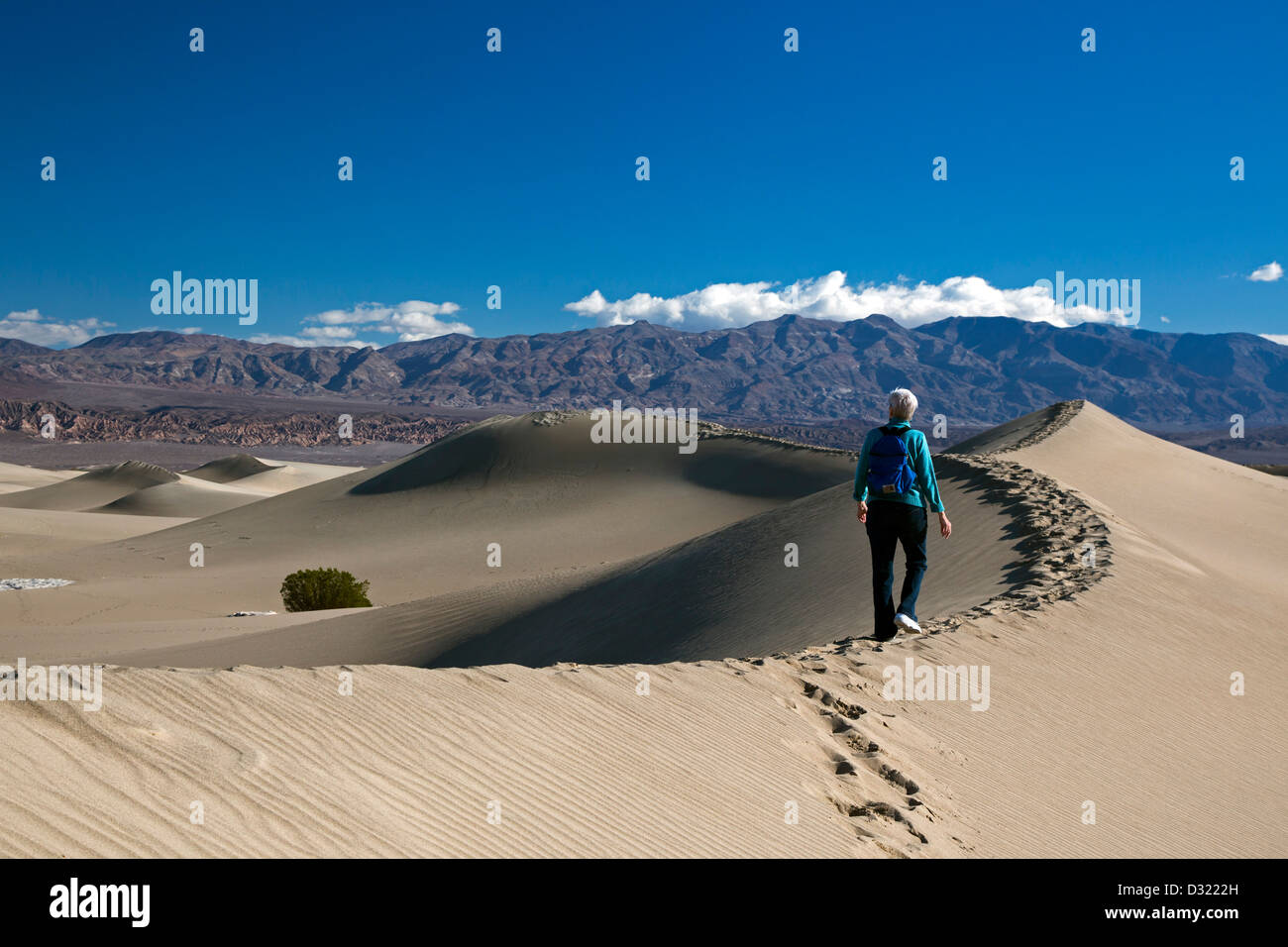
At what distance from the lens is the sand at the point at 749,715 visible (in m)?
4.00

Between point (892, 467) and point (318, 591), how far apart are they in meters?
17.3

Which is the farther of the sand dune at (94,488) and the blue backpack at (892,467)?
the sand dune at (94,488)

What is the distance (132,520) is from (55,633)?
103 feet

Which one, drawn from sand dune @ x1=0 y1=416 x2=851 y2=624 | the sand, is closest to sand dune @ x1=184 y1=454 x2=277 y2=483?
sand dune @ x1=0 y1=416 x2=851 y2=624

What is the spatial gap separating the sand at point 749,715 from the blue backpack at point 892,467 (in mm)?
1330

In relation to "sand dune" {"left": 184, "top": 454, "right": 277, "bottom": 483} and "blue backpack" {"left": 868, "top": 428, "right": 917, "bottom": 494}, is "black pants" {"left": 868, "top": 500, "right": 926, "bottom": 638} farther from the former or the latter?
"sand dune" {"left": 184, "top": 454, "right": 277, "bottom": 483}

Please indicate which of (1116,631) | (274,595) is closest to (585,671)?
(1116,631)

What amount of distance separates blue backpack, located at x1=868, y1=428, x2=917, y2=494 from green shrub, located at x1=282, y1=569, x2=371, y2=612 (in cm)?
1691

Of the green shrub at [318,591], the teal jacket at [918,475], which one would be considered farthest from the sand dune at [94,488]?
the teal jacket at [918,475]

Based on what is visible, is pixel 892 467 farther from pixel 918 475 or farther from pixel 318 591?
pixel 318 591

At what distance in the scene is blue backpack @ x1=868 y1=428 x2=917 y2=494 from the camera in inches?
270

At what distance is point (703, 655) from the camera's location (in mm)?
11469

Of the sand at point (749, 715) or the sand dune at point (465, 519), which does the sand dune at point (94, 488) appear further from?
the sand at point (749, 715)
